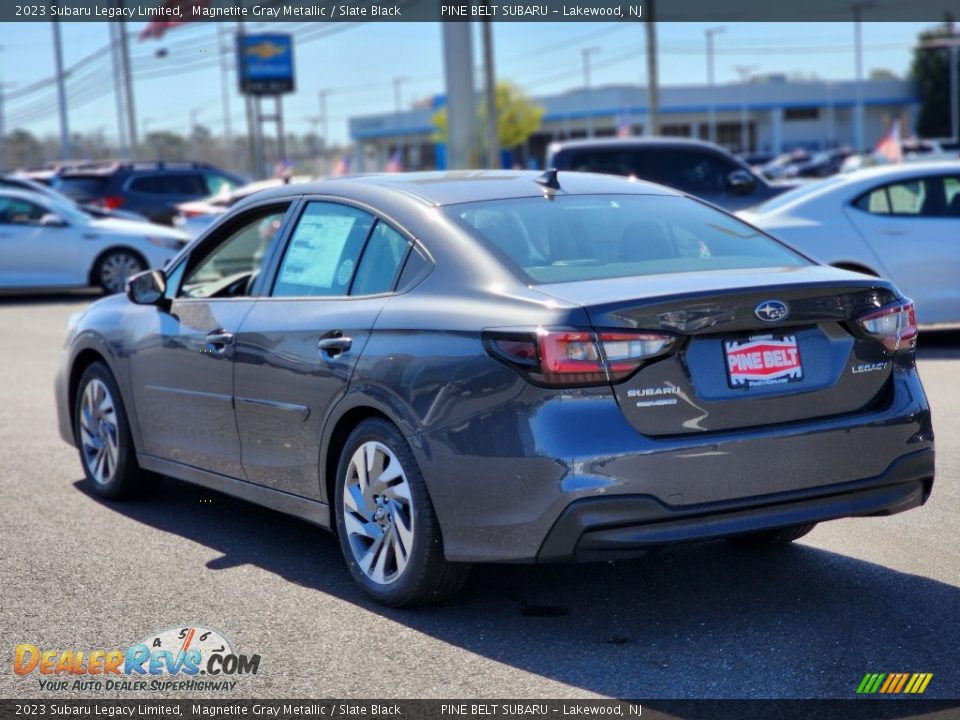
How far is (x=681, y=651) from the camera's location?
14.5ft

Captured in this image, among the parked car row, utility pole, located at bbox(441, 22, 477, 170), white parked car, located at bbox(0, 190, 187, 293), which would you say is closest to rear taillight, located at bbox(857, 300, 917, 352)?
the parked car row

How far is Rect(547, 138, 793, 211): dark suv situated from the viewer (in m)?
16.9

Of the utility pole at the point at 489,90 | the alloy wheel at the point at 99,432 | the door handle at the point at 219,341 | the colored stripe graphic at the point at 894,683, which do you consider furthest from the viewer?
the utility pole at the point at 489,90

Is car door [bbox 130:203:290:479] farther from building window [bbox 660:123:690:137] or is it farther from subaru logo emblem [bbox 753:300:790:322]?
building window [bbox 660:123:690:137]

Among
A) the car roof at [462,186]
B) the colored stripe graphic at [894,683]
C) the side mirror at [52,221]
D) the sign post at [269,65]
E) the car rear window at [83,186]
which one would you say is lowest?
the colored stripe graphic at [894,683]

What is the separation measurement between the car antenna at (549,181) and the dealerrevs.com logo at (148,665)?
217cm

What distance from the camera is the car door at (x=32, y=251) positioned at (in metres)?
18.8

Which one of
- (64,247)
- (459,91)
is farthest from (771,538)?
(459,91)

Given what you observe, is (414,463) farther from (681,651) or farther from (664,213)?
(664,213)

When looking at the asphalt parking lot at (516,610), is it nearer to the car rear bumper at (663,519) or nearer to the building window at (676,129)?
the car rear bumper at (663,519)

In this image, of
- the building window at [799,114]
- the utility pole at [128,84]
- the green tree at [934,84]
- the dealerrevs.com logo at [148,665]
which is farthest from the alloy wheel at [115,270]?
the green tree at [934,84]

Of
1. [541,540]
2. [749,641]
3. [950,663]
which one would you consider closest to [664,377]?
[541,540]

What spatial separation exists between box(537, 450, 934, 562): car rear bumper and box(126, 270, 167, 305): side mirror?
290 centimetres

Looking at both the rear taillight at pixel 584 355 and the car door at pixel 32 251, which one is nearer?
the rear taillight at pixel 584 355
